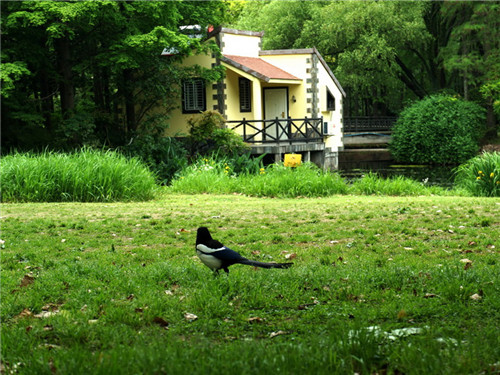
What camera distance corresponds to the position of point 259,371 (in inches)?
133

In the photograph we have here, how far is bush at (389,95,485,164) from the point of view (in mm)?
36031

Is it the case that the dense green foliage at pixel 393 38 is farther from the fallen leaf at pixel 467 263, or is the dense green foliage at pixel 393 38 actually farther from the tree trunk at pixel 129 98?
the fallen leaf at pixel 467 263

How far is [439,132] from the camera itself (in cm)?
3622

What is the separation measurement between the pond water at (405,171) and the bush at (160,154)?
916 centimetres

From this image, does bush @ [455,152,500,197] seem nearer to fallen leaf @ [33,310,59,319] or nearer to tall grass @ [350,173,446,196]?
tall grass @ [350,173,446,196]

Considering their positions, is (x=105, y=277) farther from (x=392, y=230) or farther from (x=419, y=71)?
(x=419, y=71)

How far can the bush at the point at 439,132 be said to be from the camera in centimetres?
3603

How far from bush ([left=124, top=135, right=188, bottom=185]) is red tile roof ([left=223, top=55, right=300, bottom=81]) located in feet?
19.0

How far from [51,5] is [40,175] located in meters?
7.53

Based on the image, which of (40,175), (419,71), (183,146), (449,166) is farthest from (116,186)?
(419,71)

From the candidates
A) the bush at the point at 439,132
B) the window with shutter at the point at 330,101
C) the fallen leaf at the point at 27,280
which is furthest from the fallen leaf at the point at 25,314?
the bush at the point at 439,132

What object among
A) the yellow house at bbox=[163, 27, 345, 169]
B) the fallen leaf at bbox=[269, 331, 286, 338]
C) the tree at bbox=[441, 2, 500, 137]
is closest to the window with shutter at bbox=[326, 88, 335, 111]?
the yellow house at bbox=[163, 27, 345, 169]

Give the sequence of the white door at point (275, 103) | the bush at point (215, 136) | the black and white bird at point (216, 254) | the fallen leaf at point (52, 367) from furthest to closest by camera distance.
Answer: the white door at point (275, 103), the bush at point (215, 136), the black and white bird at point (216, 254), the fallen leaf at point (52, 367)

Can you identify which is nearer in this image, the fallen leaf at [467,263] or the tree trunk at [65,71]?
the fallen leaf at [467,263]
